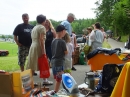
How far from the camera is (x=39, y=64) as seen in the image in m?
4.09

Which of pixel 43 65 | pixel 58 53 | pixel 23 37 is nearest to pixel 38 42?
pixel 43 65

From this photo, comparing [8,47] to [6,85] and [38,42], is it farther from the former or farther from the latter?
[6,85]

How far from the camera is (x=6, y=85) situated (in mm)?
2377

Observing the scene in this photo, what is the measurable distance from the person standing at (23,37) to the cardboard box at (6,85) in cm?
250

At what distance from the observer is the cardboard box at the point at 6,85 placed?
7.71 ft

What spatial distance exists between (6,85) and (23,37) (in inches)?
99.9

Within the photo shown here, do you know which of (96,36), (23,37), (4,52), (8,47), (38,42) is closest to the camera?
(38,42)

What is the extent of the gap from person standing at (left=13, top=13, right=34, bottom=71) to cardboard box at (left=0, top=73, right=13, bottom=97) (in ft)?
8.20

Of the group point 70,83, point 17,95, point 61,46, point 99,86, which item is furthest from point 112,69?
point 61,46

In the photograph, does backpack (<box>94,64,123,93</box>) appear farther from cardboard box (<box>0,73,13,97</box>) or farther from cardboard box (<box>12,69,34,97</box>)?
cardboard box (<box>0,73,13,97</box>)

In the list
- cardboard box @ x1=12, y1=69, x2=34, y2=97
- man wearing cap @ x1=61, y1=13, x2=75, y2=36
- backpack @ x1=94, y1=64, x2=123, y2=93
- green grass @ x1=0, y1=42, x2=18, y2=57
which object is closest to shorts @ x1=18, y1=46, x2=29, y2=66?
man wearing cap @ x1=61, y1=13, x2=75, y2=36

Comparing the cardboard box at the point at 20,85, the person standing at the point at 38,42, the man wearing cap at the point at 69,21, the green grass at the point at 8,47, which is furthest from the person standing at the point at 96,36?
the cardboard box at the point at 20,85

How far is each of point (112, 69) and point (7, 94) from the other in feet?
3.67

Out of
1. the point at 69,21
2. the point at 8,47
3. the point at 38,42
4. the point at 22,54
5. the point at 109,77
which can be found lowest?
the point at 8,47
